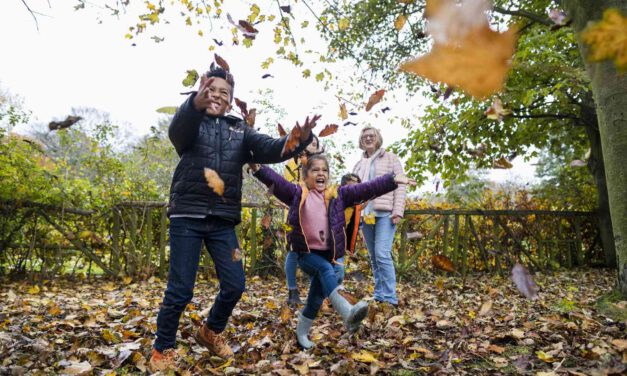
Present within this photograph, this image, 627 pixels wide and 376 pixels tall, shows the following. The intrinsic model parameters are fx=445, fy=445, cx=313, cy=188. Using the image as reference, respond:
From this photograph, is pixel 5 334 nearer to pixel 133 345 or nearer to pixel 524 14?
pixel 133 345

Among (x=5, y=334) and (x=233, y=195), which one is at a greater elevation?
(x=233, y=195)

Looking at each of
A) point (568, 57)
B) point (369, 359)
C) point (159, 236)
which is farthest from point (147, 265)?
point (568, 57)

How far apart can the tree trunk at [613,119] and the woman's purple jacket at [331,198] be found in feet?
5.74

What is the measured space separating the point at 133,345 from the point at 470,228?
20.5 ft

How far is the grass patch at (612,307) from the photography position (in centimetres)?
322

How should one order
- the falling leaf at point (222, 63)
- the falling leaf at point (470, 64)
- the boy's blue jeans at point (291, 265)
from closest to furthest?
the falling leaf at point (470, 64) < the falling leaf at point (222, 63) < the boy's blue jeans at point (291, 265)

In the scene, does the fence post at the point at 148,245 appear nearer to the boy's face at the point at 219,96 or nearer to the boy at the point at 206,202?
the boy at the point at 206,202

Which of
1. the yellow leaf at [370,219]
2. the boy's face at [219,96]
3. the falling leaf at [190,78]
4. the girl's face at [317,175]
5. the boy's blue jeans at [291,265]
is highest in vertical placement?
the falling leaf at [190,78]

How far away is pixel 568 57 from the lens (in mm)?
7633

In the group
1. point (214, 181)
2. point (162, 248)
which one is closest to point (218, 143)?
point (214, 181)

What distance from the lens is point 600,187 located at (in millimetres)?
8398

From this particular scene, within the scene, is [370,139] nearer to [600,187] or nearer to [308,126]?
[308,126]

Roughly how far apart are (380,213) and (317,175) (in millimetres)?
1449

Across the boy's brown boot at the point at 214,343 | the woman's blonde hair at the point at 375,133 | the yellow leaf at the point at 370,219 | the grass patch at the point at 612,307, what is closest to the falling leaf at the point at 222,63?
the boy's brown boot at the point at 214,343
